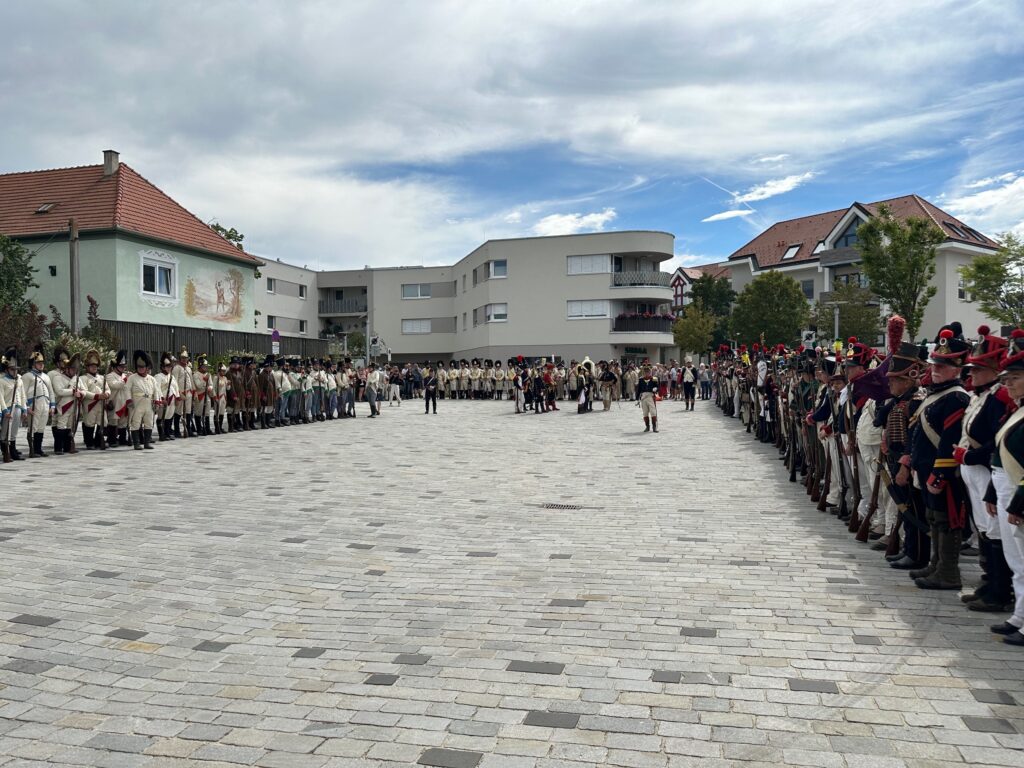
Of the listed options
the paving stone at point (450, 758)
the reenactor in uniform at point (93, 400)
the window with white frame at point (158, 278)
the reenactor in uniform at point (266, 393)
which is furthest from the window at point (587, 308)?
the paving stone at point (450, 758)

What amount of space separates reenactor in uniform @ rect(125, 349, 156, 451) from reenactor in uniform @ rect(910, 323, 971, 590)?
14216 mm

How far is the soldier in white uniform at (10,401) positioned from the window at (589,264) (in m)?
42.5

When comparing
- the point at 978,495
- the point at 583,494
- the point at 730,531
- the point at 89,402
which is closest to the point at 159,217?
the point at 89,402

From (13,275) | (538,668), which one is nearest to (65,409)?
(538,668)

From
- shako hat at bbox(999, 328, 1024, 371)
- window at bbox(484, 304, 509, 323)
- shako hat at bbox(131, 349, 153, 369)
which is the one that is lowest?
shako hat at bbox(999, 328, 1024, 371)

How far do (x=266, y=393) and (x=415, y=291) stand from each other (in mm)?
44185

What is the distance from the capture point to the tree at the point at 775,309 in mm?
52750

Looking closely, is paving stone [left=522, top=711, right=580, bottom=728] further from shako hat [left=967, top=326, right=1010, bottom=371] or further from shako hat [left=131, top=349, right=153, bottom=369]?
shako hat [left=131, top=349, right=153, bottom=369]

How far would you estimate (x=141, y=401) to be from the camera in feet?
52.3

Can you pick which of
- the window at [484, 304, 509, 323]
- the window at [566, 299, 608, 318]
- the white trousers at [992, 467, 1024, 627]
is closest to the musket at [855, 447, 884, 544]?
the white trousers at [992, 467, 1024, 627]

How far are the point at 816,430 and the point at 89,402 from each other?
13.3 meters

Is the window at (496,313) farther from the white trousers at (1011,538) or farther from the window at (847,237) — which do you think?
the white trousers at (1011,538)

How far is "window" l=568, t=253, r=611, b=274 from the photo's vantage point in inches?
2089

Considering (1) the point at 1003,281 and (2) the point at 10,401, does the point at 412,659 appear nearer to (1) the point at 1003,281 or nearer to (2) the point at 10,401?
(2) the point at 10,401
